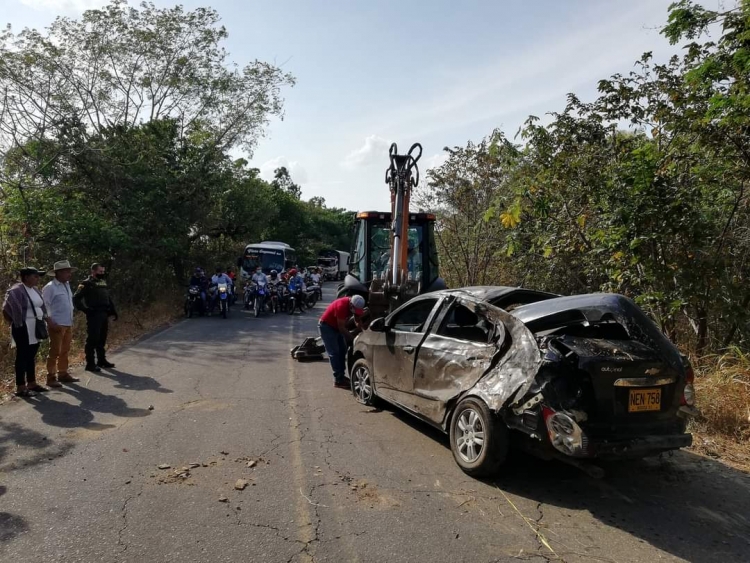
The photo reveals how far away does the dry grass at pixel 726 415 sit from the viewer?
18.6 feet

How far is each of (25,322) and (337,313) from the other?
414 cm

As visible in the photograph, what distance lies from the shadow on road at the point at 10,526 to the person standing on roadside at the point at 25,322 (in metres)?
3.96

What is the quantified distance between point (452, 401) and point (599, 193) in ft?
16.6

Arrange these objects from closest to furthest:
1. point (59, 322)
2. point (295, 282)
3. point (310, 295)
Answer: point (59, 322)
point (295, 282)
point (310, 295)

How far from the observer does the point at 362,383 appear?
7414mm

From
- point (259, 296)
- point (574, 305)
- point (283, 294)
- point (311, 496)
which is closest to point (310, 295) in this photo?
point (283, 294)

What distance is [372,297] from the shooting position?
927 cm

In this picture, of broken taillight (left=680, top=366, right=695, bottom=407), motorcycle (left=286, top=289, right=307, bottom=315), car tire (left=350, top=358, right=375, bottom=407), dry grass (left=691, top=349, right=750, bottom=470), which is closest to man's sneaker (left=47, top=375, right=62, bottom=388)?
car tire (left=350, top=358, right=375, bottom=407)

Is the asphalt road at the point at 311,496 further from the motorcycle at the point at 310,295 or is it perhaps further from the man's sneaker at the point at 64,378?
the motorcycle at the point at 310,295

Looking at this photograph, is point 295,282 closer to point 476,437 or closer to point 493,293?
point 493,293

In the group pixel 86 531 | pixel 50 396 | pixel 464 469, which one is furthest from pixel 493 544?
pixel 50 396

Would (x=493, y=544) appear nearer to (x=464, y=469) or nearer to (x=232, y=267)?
(x=464, y=469)

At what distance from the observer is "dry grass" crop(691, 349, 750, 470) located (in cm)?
568

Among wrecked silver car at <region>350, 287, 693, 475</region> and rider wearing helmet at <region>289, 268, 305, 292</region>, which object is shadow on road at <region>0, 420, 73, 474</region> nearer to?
A: wrecked silver car at <region>350, 287, 693, 475</region>
